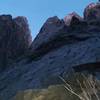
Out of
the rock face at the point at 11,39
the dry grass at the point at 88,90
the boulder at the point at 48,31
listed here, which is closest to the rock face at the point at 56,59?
the boulder at the point at 48,31

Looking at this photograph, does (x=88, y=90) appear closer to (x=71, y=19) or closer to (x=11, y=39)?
(x=71, y=19)

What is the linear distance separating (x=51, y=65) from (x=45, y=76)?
154cm

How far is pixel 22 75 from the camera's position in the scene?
16.6 meters

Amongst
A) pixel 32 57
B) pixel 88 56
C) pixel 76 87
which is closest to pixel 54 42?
pixel 32 57

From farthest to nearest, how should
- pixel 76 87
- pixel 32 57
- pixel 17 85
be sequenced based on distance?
pixel 32 57, pixel 17 85, pixel 76 87

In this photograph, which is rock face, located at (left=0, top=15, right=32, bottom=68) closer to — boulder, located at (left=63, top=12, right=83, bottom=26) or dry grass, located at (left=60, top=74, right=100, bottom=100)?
boulder, located at (left=63, top=12, right=83, bottom=26)

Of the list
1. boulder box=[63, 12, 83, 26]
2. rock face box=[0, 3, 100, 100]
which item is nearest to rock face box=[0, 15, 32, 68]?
rock face box=[0, 3, 100, 100]

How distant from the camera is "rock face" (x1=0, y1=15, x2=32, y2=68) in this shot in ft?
84.4

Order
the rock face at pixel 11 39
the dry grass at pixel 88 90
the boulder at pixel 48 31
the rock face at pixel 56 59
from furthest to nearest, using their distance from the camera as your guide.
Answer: the rock face at pixel 11 39 → the boulder at pixel 48 31 → the rock face at pixel 56 59 → the dry grass at pixel 88 90

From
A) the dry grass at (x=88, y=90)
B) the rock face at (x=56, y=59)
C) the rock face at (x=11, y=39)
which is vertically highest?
the dry grass at (x=88, y=90)

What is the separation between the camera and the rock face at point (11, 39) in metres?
25.7

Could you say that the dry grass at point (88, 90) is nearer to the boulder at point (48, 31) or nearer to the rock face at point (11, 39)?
the boulder at point (48, 31)

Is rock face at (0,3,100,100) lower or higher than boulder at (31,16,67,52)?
higher

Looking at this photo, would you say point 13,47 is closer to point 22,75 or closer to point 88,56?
point 22,75
